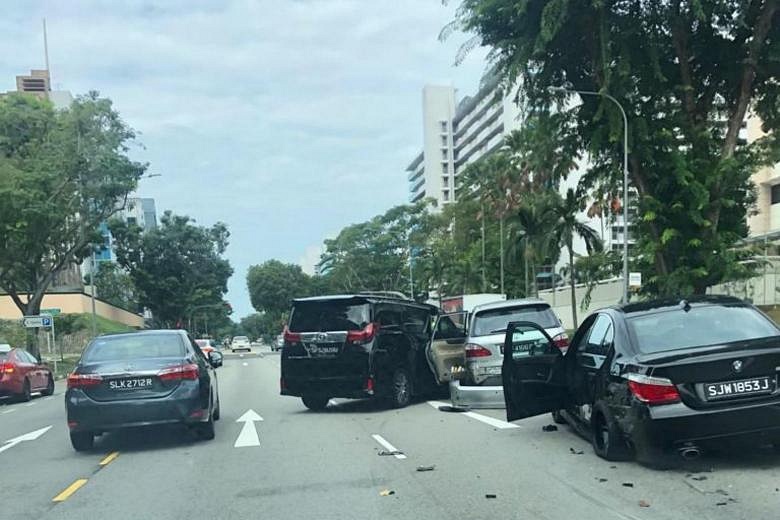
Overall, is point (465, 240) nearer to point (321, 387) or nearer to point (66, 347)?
point (66, 347)

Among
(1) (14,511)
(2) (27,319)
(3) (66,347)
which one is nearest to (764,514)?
(1) (14,511)

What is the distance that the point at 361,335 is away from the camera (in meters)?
13.9

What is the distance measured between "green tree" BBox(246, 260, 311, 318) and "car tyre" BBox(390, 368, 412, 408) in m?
78.4

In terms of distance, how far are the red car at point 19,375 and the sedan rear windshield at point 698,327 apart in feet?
55.4

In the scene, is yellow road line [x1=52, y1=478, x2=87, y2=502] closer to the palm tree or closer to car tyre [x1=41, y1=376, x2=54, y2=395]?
car tyre [x1=41, y1=376, x2=54, y2=395]

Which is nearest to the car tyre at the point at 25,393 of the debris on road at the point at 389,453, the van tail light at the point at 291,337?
the van tail light at the point at 291,337

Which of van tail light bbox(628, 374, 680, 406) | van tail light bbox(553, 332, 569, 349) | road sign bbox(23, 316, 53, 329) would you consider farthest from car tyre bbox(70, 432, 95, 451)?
road sign bbox(23, 316, 53, 329)

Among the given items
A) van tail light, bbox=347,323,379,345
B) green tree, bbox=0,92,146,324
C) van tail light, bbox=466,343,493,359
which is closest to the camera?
van tail light, bbox=466,343,493,359

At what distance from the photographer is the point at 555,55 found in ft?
75.2

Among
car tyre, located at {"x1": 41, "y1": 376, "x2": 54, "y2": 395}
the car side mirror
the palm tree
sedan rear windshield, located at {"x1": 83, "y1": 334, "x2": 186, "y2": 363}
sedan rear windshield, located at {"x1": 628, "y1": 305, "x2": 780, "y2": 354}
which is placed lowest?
car tyre, located at {"x1": 41, "y1": 376, "x2": 54, "y2": 395}

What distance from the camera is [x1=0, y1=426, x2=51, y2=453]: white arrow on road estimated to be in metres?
11.9

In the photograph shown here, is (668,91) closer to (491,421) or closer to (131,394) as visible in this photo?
(491,421)

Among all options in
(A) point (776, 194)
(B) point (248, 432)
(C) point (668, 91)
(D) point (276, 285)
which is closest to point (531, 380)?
(B) point (248, 432)

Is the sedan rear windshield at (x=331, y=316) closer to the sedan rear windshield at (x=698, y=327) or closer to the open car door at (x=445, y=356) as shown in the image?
the open car door at (x=445, y=356)
